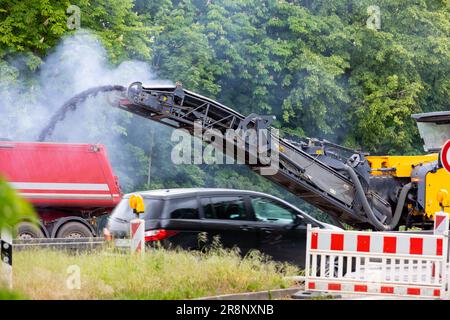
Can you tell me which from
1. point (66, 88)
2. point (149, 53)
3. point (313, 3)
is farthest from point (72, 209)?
point (313, 3)

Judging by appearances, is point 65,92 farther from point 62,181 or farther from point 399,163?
point 399,163

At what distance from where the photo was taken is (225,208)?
14461mm

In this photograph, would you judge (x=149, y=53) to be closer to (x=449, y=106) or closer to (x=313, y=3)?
(x=313, y=3)

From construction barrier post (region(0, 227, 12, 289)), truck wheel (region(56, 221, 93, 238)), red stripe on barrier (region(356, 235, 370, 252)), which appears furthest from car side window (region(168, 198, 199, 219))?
truck wheel (region(56, 221, 93, 238))

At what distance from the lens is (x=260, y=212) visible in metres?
14.7

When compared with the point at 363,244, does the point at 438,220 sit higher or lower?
higher

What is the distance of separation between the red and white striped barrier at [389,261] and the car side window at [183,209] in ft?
9.15

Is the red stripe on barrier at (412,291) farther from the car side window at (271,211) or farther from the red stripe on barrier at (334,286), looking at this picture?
the car side window at (271,211)

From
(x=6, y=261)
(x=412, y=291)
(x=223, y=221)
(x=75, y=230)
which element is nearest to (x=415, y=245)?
(x=412, y=291)

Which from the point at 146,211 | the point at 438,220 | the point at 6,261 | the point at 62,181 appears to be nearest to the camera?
the point at 6,261

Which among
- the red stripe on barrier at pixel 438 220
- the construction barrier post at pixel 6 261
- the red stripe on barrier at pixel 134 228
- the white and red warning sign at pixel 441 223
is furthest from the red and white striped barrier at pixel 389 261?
the construction barrier post at pixel 6 261

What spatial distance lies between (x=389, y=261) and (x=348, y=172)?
940 centimetres

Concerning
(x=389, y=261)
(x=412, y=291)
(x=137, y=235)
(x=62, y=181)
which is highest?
(x=62, y=181)
